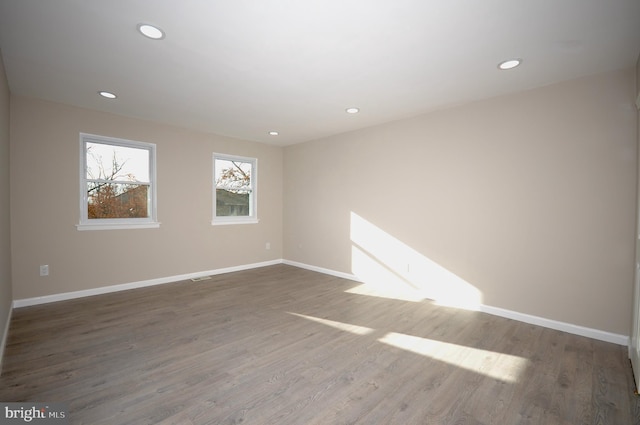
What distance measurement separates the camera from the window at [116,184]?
13.1 feet

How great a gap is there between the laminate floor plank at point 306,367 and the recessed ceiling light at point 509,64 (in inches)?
98.6

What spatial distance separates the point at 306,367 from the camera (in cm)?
229

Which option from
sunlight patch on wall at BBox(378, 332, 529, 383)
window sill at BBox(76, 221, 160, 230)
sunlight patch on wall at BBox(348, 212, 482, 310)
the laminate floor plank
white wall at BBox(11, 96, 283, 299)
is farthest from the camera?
window sill at BBox(76, 221, 160, 230)

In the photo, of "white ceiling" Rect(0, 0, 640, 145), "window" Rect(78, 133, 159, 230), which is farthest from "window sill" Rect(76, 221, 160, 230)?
"white ceiling" Rect(0, 0, 640, 145)

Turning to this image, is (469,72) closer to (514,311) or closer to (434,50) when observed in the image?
(434,50)

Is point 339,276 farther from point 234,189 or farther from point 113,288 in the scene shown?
point 113,288

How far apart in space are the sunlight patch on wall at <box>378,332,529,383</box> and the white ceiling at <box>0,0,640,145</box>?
8.21 ft

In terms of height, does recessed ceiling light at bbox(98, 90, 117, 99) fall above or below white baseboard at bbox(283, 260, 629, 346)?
above

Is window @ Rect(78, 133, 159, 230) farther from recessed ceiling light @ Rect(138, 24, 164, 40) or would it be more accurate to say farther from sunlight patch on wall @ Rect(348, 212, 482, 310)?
sunlight patch on wall @ Rect(348, 212, 482, 310)

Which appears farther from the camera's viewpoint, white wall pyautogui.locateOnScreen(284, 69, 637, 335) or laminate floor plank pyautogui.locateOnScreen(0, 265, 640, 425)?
white wall pyautogui.locateOnScreen(284, 69, 637, 335)

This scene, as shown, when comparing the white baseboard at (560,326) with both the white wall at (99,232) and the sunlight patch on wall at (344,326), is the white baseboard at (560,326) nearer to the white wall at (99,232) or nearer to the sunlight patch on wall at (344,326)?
the sunlight patch on wall at (344,326)

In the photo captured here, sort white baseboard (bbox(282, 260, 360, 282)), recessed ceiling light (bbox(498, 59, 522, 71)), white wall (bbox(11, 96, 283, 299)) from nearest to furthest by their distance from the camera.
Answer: recessed ceiling light (bbox(498, 59, 522, 71)) → white wall (bbox(11, 96, 283, 299)) → white baseboard (bbox(282, 260, 360, 282))

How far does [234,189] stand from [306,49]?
12.1 ft

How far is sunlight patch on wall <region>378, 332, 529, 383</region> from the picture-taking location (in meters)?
2.23
